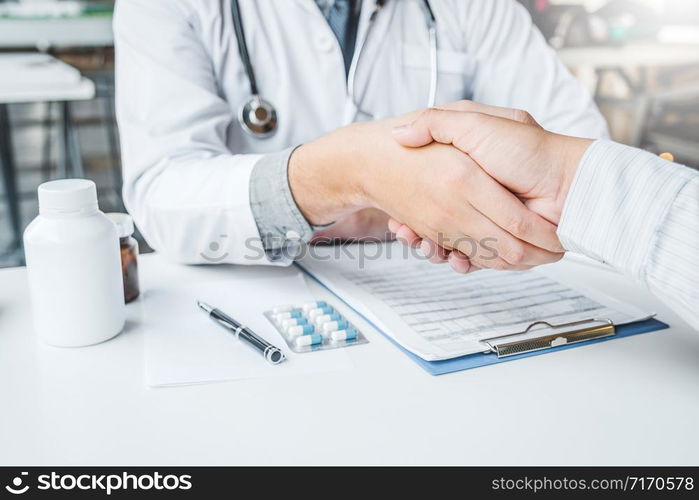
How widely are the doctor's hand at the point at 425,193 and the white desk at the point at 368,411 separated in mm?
131

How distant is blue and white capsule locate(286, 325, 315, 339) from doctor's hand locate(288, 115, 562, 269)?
18 centimetres

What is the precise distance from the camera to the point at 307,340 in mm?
618

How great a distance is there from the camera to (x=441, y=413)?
1.69ft

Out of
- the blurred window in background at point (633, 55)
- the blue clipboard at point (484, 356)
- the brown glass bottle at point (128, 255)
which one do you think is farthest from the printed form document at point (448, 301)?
the blurred window in background at point (633, 55)

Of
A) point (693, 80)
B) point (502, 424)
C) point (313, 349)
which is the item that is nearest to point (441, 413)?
point (502, 424)

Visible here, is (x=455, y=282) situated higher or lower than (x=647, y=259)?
lower

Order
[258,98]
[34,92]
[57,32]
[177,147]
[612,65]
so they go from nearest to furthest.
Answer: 1. [177,147]
2. [258,98]
3. [34,92]
4. [57,32]
5. [612,65]

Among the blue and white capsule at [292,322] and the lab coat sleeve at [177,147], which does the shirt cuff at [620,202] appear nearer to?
the blue and white capsule at [292,322]

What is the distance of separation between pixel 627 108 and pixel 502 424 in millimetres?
3376

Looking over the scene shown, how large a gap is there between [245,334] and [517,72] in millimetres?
797

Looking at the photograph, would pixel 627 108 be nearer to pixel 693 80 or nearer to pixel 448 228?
pixel 693 80

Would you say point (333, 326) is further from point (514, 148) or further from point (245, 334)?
point (514, 148)


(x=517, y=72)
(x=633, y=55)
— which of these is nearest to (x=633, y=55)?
(x=633, y=55)

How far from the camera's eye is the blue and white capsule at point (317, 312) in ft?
2.20
